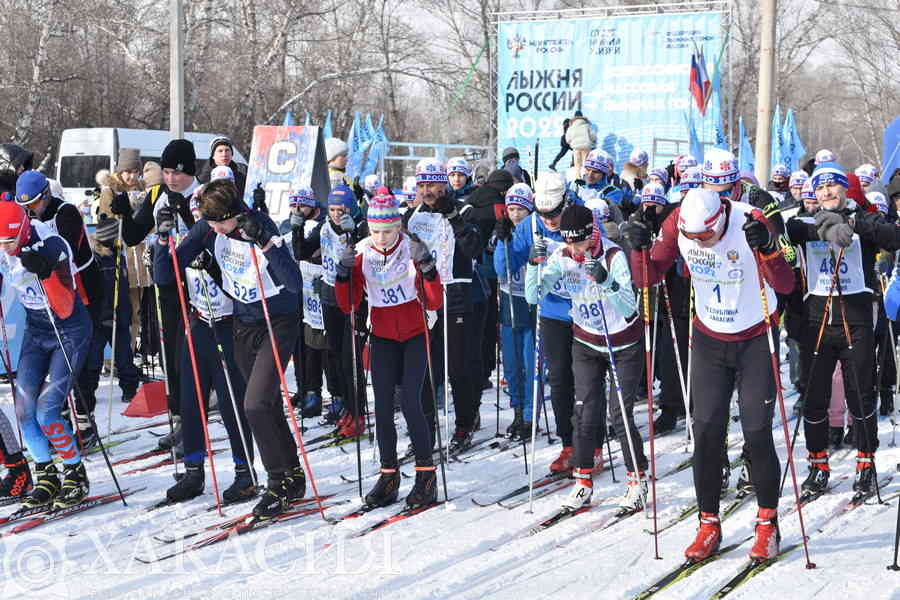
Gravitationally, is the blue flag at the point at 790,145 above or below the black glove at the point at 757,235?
above

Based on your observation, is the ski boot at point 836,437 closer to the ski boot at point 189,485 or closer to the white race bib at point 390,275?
the white race bib at point 390,275

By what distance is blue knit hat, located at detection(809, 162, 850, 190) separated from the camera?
5.61 meters

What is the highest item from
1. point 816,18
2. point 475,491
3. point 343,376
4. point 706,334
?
point 816,18

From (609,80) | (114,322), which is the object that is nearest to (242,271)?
(114,322)

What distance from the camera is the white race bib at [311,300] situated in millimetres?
8055

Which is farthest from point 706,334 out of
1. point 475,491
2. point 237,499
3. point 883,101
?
point 883,101

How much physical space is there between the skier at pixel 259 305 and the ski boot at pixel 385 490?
0.47 m

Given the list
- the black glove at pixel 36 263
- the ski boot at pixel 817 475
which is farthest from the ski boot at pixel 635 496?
the black glove at pixel 36 263

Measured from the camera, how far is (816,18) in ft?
130

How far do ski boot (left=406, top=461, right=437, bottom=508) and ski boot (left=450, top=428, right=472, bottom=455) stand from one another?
1.35 m

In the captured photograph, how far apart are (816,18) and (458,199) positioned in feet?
121

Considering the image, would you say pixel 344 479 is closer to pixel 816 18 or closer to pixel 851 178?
pixel 851 178

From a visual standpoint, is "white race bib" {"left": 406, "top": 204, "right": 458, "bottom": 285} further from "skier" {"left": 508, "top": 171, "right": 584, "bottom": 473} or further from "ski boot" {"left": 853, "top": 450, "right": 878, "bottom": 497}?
"ski boot" {"left": 853, "top": 450, "right": 878, "bottom": 497}

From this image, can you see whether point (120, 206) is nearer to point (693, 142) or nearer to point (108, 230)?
point (108, 230)
